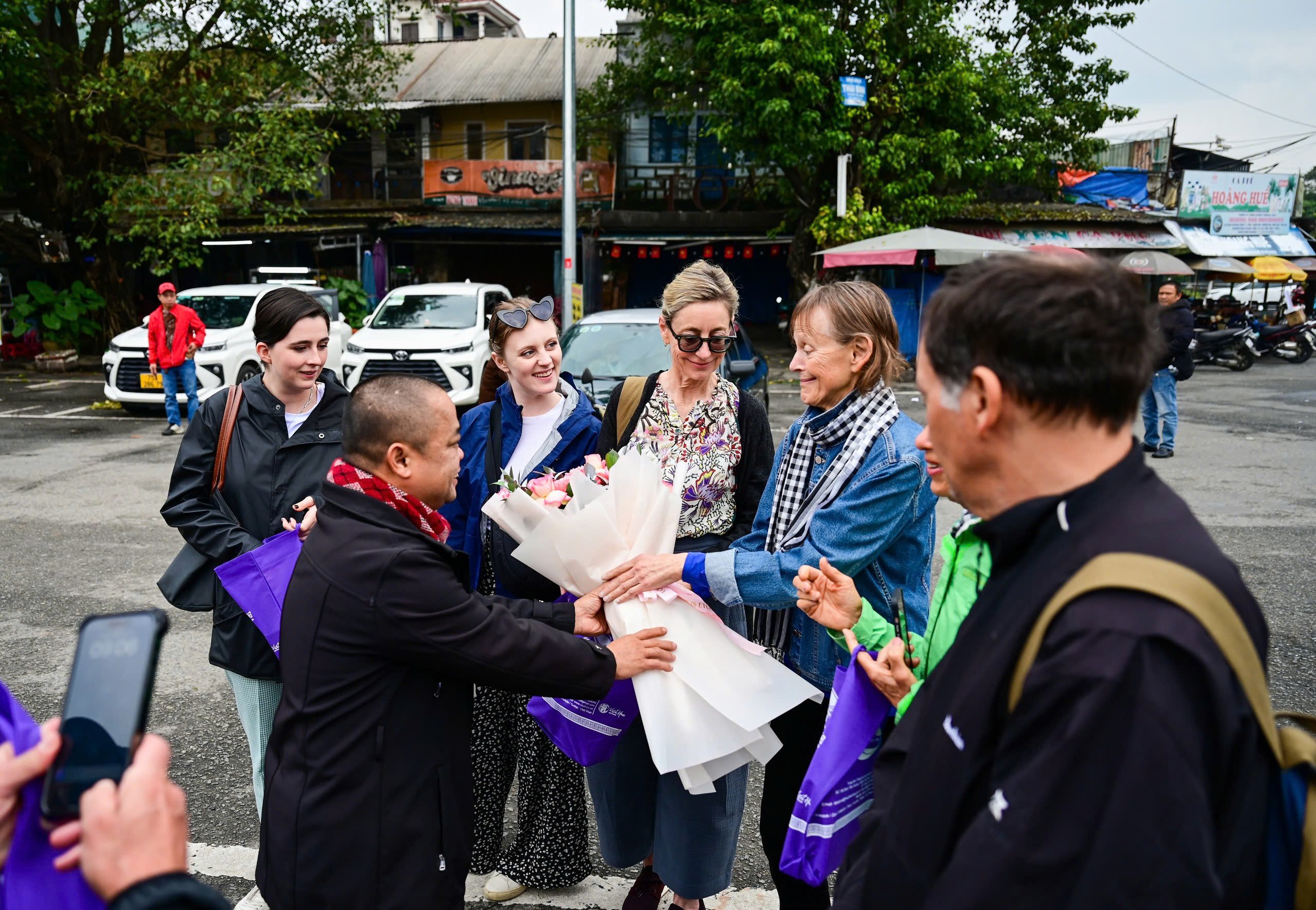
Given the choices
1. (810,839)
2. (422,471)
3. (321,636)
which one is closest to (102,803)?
(321,636)

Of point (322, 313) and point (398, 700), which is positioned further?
point (322, 313)

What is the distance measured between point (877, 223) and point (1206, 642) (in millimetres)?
18054

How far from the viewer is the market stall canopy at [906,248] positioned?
16016mm

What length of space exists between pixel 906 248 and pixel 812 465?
14.5 metres

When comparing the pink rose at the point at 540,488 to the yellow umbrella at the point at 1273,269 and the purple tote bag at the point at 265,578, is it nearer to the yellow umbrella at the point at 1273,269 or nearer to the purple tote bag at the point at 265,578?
the purple tote bag at the point at 265,578

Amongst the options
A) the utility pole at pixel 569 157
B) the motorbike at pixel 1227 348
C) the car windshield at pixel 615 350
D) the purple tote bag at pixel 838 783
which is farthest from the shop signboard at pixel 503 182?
the purple tote bag at pixel 838 783

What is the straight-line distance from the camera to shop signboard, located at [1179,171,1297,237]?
23922 millimetres

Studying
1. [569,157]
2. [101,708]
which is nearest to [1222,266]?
[569,157]

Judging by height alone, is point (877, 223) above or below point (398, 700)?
above

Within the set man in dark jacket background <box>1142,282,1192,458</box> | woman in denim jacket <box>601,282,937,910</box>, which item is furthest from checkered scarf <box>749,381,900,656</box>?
man in dark jacket background <box>1142,282,1192,458</box>

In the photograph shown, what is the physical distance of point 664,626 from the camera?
2.48 metres

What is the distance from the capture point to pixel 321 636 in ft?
6.36

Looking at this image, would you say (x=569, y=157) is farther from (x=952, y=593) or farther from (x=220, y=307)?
(x=952, y=593)

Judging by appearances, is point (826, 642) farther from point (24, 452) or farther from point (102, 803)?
point (24, 452)
